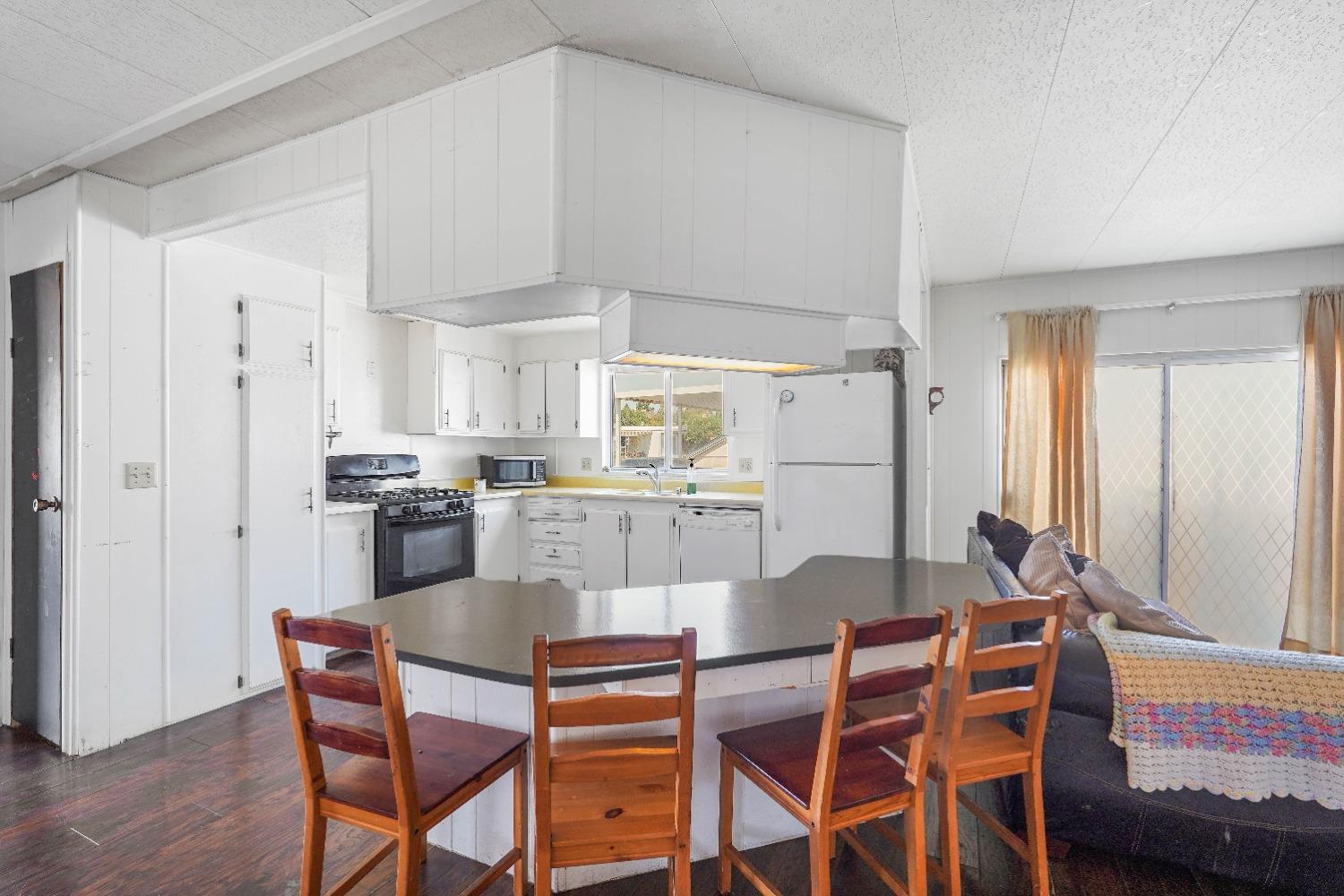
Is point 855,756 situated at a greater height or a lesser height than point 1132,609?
lesser

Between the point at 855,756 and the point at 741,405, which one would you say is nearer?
the point at 855,756

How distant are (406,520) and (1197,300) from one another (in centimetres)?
514

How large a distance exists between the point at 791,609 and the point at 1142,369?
12.3 feet

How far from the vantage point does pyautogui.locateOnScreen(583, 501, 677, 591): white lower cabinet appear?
4812 mm

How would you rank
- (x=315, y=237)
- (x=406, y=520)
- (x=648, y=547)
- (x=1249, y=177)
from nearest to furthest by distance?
(x=1249, y=177), (x=315, y=237), (x=406, y=520), (x=648, y=547)

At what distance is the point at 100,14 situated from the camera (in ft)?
5.70

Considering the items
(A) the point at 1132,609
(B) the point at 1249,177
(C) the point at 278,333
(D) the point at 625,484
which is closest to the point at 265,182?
(C) the point at 278,333

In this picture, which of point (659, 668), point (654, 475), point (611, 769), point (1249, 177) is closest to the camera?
point (611, 769)

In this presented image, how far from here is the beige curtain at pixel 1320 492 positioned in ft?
12.3

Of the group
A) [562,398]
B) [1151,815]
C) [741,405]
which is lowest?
[1151,815]

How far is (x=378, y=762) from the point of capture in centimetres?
168

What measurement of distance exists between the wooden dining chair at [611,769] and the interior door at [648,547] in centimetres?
331

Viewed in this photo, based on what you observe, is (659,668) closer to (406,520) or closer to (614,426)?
(406,520)

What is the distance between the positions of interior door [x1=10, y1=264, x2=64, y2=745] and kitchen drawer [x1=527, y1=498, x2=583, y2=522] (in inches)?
117
